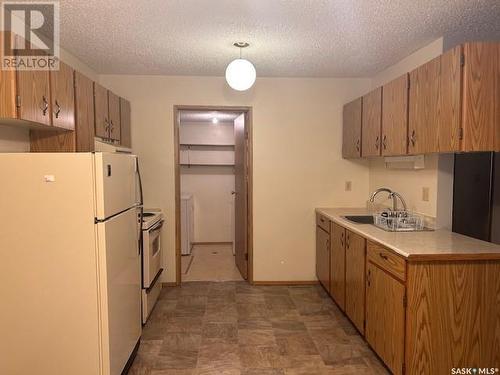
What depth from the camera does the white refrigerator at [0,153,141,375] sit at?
6.16 ft

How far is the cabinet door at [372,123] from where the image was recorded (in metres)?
3.01

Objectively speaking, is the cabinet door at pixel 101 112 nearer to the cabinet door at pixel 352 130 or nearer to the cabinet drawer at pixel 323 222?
the cabinet drawer at pixel 323 222

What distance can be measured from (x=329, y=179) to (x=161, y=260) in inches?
88.4

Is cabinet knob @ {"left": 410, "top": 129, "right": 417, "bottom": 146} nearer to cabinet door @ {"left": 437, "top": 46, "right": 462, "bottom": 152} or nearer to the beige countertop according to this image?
cabinet door @ {"left": 437, "top": 46, "right": 462, "bottom": 152}

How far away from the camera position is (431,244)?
7.15 feet

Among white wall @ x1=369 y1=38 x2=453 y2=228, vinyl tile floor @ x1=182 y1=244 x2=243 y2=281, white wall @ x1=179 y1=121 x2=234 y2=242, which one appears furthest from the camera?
white wall @ x1=179 y1=121 x2=234 y2=242

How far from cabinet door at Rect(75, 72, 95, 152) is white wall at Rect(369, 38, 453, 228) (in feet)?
9.29

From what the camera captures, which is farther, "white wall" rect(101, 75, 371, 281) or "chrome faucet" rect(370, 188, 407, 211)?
"white wall" rect(101, 75, 371, 281)

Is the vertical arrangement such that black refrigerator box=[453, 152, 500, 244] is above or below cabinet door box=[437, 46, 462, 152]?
below

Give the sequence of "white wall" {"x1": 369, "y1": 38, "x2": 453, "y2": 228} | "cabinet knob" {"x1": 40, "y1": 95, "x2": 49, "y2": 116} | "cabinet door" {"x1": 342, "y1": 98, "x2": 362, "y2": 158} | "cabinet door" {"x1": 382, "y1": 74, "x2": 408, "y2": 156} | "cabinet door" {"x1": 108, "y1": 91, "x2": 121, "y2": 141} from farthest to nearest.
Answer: "cabinet door" {"x1": 342, "y1": 98, "x2": 362, "y2": 158}, "cabinet door" {"x1": 108, "y1": 91, "x2": 121, "y2": 141}, "white wall" {"x1": 369, "y1": 38, "x2": 453, "y2": 228}, "cabinet door" {"x1": 382, "y1": 74, "x2": 408, "y2": 156}, "cabinet knob" {"x1": 40, "y1": 95, "x2": 49, "y2": 116}

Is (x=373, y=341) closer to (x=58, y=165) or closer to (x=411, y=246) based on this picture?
(x=411, y=246)

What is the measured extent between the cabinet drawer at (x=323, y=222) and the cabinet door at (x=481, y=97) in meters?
1.75

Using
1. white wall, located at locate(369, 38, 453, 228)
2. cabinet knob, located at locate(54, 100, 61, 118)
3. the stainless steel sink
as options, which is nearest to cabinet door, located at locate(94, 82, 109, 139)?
cabinet knob, located at locate(54, 100, 61, 118)

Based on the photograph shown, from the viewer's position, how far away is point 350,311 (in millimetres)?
2934
